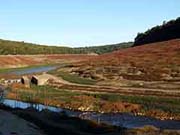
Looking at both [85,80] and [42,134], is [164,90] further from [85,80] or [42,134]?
[42,134]

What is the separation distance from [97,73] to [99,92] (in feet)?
110

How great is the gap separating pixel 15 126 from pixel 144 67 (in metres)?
64.7

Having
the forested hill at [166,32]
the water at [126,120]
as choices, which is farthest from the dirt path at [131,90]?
the forested hill at [166,32]

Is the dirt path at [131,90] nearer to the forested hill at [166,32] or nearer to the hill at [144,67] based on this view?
the hill at [144,67]

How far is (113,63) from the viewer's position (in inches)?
4985

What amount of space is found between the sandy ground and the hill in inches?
1762

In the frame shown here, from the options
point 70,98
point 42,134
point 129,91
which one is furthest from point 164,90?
point 42,134

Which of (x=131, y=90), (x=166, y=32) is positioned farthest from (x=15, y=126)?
(x=166, y=32)

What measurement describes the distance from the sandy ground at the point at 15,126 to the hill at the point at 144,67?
44757 mm

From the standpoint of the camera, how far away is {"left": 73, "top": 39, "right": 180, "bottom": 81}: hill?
100838 millimetres

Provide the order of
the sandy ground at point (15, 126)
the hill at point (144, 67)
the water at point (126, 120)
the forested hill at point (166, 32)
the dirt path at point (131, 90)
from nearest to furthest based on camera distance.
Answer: the sandy ground at point (15, 126) → the water at point (126, 120) → the dirt path at point (131, 90) → the hill at point (144, 67) → the forested hill at point (166, 32)

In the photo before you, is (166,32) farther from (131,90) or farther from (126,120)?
(126,120)

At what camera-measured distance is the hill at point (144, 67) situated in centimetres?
10084

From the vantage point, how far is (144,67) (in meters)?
112
